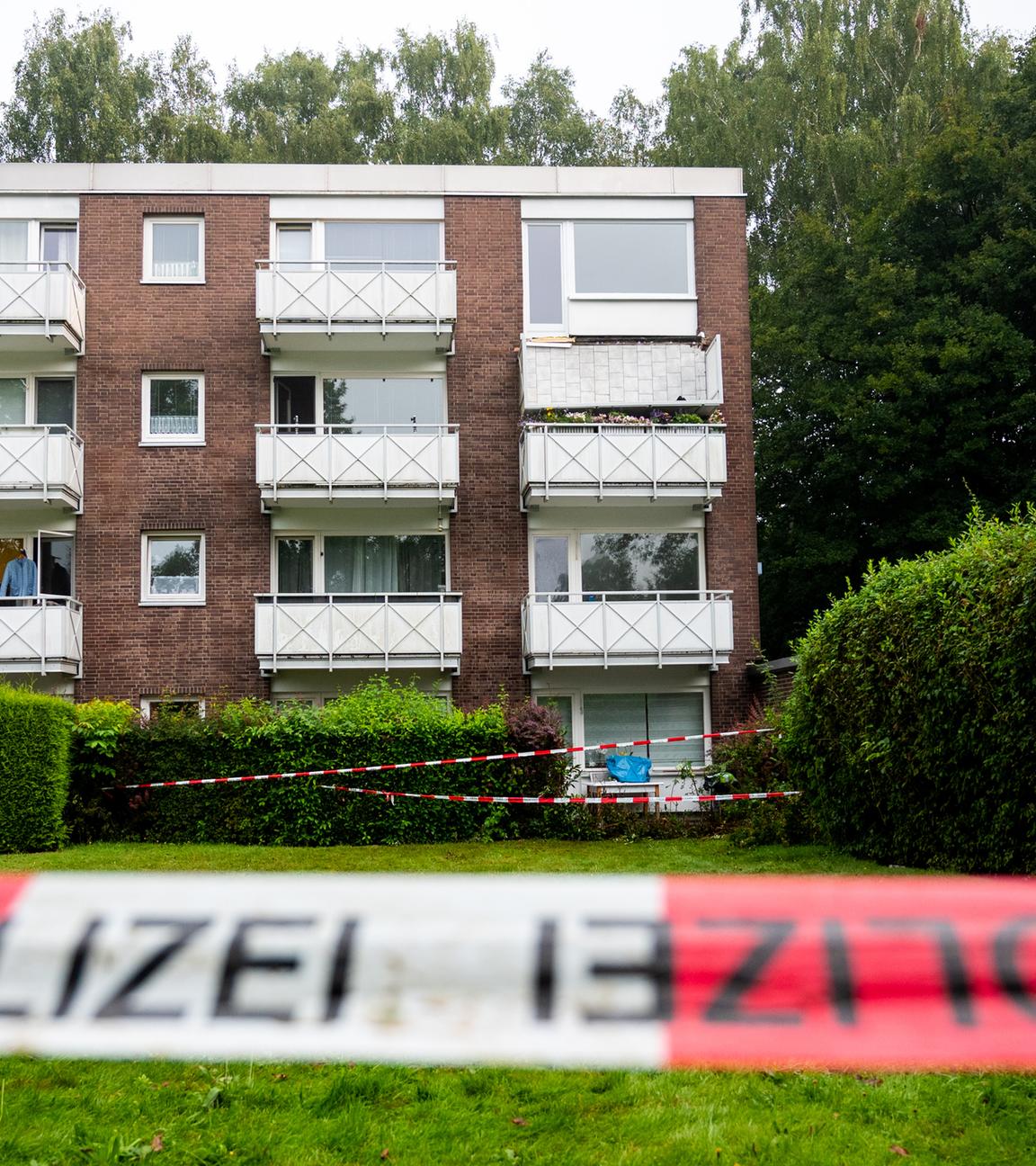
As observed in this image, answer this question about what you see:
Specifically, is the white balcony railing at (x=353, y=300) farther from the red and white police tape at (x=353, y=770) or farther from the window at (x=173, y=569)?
the red and white police tape at (x=353, y=770)

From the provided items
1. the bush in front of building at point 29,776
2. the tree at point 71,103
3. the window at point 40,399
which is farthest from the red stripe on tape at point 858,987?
the tree at point 71,103

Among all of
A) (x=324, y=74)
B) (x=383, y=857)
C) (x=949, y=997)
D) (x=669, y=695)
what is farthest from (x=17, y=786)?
(x=324, y=74)

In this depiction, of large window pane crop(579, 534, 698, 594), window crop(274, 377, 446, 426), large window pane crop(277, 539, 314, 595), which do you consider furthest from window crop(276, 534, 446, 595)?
→ large window pane crop(579, 534, 698, 594)

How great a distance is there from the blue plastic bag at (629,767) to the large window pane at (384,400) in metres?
7.25

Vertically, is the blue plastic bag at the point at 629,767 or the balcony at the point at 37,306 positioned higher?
the balcony at the point at 37,306

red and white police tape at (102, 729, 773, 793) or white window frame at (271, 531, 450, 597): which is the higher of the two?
white window frame at (271, 531, 450, 597)

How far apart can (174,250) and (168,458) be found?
13.5 ft

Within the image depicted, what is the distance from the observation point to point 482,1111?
574 cm

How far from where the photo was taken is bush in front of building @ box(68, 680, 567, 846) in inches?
721

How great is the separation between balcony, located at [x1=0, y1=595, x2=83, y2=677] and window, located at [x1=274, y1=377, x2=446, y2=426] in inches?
219

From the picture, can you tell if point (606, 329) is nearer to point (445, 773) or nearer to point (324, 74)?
point (445, 773)

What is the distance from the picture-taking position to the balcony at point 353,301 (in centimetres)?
2467

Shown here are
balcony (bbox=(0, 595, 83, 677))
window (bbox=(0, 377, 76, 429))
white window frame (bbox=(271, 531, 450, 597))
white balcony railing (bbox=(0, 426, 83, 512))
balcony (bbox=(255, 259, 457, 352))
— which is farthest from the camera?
window (bbox=(0, 377, 76, 429))

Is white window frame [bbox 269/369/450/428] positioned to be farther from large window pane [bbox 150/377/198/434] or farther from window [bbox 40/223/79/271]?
window [bbox 40/223/79/271]
